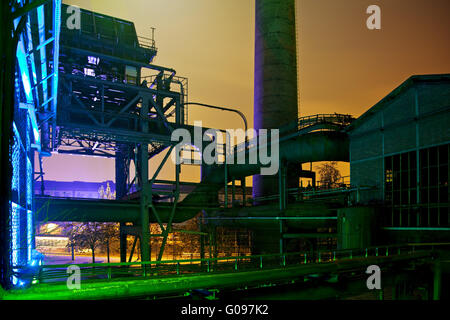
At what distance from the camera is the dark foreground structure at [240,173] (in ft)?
21.2

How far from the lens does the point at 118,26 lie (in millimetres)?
27609

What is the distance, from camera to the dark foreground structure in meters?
6.46

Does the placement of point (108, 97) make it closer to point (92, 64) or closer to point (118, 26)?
point (92, 64)

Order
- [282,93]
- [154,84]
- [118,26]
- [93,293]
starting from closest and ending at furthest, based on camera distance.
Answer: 1. [93,293]
2. [154,84]
3. [118,26]
4. [282,93]

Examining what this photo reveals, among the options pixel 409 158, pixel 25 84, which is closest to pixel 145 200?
pixel 25 84

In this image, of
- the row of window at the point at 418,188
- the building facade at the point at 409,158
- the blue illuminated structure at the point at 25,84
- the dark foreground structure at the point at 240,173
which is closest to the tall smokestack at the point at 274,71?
the dark foreground structure at the point at 240,173

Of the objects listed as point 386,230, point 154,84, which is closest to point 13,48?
point 386,230

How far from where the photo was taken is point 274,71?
3228 cm

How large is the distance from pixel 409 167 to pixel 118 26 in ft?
77.7

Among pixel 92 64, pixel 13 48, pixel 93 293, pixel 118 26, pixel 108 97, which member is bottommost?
pixel 93 293

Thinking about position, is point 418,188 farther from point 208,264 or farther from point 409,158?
point 208,264

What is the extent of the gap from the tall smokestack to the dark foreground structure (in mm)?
130

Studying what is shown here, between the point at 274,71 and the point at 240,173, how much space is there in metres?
11.9

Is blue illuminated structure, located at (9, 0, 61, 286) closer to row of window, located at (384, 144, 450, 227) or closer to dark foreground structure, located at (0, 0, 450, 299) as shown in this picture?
dark foreground structure, located at (0, 0, 450, 299)
